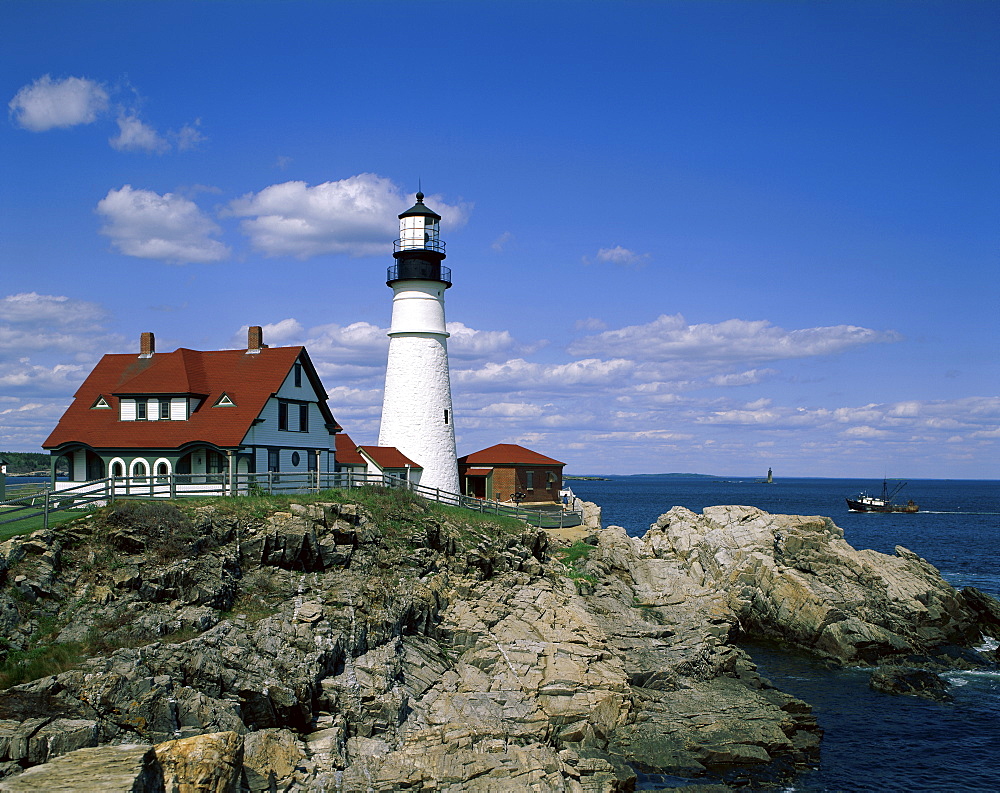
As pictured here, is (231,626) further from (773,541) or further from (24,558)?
(773,541)

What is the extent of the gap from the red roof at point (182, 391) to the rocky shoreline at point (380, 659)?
698 centimetres

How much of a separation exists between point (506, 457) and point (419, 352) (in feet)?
34.5

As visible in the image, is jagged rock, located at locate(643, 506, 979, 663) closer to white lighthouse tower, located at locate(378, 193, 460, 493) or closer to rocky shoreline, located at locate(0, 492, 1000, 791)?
rocky shoreline, located at locate(0, 492, 1000, 791)

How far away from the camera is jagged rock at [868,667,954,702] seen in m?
25.8

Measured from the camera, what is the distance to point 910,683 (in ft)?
87.1

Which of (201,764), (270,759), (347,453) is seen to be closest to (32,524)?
(270,759)

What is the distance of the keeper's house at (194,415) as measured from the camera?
98.6ft

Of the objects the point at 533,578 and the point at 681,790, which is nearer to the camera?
the point at 681,790

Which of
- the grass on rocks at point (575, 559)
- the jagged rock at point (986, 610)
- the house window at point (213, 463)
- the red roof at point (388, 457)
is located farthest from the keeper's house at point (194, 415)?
the jagged rock at point (986, 610)

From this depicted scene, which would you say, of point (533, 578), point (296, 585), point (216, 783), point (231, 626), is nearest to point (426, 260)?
point (533, 578)

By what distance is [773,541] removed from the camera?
1459 inches

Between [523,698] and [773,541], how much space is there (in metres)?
20.7

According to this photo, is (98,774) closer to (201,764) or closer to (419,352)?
(201,764)

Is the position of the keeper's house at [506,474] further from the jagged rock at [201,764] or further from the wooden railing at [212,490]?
the jagged rock at [201,764]
